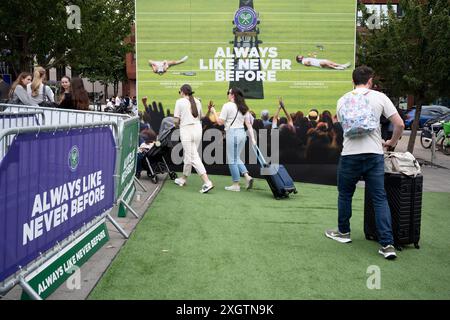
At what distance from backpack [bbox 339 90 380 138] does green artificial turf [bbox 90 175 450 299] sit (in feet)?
4.07

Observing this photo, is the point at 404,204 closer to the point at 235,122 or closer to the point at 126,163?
the point at 126,163

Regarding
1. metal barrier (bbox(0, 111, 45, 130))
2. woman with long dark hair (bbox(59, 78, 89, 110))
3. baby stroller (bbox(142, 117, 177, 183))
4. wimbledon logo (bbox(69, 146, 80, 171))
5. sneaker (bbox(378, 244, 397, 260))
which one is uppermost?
woman with long dark hair (bbox(59, 78, 89, 110))

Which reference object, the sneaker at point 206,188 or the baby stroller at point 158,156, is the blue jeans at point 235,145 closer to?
the sneaker at point 206,188

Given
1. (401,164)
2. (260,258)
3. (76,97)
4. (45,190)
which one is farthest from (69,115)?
(401,164)

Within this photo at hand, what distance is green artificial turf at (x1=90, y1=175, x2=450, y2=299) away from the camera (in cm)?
448

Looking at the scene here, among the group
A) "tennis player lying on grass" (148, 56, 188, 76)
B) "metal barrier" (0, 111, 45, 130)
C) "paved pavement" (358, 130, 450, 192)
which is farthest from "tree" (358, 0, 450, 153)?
"metal barrier" (0, 111, 45, 130)

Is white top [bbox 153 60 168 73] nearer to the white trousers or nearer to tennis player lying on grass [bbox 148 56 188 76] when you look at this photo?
tennis player lying on grass [bbox 148 56 188 76]

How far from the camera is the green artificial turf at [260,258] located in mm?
4477

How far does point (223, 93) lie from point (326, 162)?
2494 millimetres

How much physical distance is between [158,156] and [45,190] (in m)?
6.33

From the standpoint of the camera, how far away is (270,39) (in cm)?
1104

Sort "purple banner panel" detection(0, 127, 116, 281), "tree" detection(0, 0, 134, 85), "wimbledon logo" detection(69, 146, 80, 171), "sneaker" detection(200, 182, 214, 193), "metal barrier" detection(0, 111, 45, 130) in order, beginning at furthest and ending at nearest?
"tree" detection(0, 0, 134, 85), "sneaker" detection(200, 182, 214, 193), "metal barrier" detection(0, 111, 45, 130), "wimbledon logo" detection(69, 146, 80, 171), "purple banner panel" detection(0, 127, 116, 281)

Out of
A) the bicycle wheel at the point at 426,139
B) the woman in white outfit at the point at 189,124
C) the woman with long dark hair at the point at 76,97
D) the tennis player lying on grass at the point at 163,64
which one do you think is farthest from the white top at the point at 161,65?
the bicycle wheel at the point at 426,139
